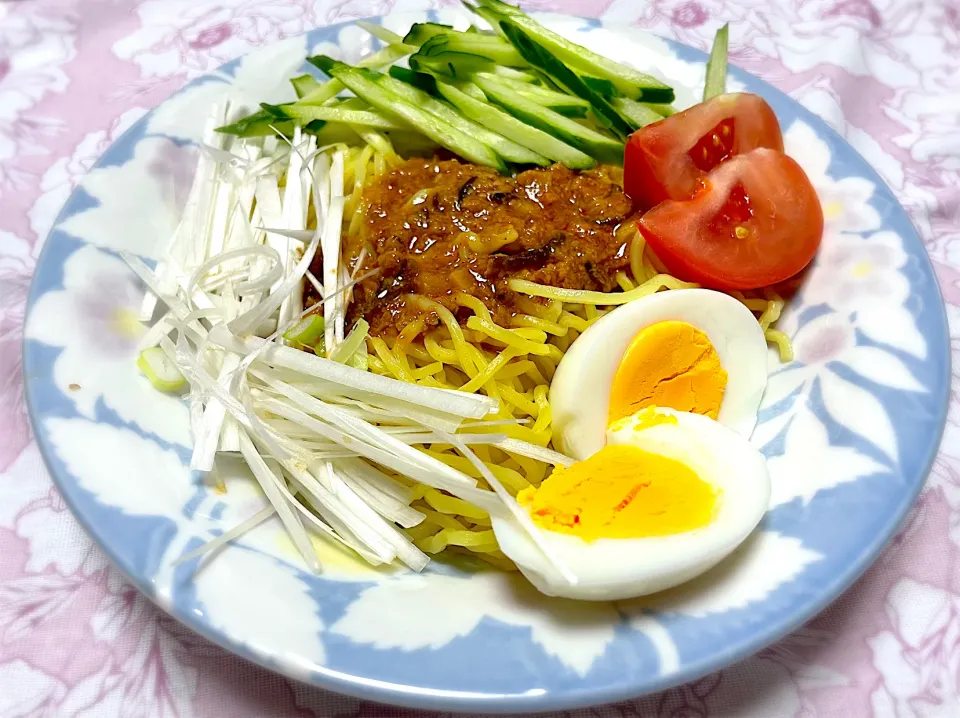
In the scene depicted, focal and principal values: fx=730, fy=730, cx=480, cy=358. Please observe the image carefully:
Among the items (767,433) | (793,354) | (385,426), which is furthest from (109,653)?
(793,354)

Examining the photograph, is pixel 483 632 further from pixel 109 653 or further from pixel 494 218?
pixel 494 218

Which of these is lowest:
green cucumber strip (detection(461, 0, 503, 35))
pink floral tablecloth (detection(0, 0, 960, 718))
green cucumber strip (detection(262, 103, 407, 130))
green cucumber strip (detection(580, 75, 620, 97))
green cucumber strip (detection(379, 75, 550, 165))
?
pink floral tablecloth (detection(0, 0, 960, 718))

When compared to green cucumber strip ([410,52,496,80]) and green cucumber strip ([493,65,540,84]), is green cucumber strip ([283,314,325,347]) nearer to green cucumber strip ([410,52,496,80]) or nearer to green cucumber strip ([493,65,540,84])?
green cucumber strip ([410,52,496,80])

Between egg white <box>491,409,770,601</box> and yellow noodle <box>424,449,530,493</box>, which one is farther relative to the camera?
yellow noodle <box>424,449,530,493</box>

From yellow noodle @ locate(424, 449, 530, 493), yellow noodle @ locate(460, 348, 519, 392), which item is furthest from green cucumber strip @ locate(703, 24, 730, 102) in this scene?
yellow noodle @ locate(424, 449, 530, 493)

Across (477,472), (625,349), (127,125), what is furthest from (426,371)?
(127,125)

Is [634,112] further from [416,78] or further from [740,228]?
[416,78]

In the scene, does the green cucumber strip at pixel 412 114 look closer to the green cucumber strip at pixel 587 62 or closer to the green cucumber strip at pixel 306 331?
the green cucumber strip at pixel 587 62
